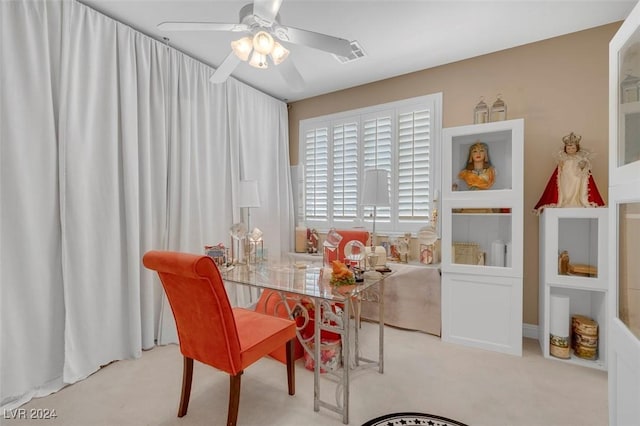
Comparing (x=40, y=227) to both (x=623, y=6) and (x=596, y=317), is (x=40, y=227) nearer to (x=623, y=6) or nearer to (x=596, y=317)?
(x=596, y=317)

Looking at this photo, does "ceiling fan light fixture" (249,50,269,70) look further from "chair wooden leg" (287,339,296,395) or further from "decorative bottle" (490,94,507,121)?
"decorative bottle" (490,94,507,121)

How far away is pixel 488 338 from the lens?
2.57 meters

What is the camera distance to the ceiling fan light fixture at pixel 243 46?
1.67 meters

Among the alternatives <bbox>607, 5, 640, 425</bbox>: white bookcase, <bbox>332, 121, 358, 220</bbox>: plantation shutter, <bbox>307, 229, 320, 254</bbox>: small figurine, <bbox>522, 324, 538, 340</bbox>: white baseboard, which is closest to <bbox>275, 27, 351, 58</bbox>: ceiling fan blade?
<bbox>607, 5, 640, 425</bbox>: white bookcase

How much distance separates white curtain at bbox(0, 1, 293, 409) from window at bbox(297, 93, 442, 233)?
1.46 m

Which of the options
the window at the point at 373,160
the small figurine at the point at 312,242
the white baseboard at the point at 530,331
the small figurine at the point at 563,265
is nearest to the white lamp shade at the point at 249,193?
the small figurine at the point at 312,242

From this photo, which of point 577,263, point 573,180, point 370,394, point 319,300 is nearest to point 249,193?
point 319,300

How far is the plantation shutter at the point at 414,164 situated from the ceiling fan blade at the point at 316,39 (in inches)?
73.3

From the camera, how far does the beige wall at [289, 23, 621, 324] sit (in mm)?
2537

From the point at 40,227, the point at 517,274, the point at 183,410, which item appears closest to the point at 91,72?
the point at 40,227

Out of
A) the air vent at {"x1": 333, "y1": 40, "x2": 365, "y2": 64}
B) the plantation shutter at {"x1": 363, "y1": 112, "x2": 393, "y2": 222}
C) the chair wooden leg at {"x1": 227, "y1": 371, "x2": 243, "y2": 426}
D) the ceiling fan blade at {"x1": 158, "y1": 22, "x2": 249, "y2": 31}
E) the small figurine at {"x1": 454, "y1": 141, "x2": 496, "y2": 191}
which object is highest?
the air vent at {"x1": 333, "y1": 40, "x2": 365, "y2": 64}

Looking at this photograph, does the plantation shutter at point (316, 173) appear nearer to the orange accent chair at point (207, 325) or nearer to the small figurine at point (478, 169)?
the small figurine at point (478, 169)

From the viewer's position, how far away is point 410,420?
1697 millimetres

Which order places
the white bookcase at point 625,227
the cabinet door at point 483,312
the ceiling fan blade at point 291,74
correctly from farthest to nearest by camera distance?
the cabinet door at point 483,312 → the ceiling fan blade at point 291,74 → the white bookcase at point 625,227
